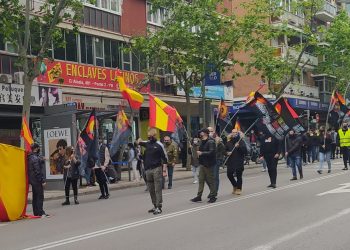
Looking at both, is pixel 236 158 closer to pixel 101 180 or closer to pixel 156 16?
pixel 101 180

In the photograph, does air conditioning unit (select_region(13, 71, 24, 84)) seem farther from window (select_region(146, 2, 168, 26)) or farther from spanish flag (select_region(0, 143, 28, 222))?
window (select_region(146, 2, 168, 26))

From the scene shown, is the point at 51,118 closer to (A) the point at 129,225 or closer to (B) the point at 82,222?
(B) the point at 82,222

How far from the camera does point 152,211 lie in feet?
37.2

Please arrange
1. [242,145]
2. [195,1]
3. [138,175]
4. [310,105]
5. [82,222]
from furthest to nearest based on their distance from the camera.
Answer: [310,105], [195,1], [138,175], [242,145], [82,222]

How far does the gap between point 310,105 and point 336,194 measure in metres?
35.1

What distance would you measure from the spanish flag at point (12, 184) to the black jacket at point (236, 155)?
4.94 meters

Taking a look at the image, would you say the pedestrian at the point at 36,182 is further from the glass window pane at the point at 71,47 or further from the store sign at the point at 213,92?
the store sign at the point at 213,92

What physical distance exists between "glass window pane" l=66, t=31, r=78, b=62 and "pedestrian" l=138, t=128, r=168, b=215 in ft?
46.0

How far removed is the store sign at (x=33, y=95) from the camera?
2092 centimetres

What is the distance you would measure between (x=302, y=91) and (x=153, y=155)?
37.1 meters

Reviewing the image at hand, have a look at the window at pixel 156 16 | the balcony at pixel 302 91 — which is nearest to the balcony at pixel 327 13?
the balcony at pixel 302 91

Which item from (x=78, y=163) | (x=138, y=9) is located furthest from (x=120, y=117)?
(x=138, y=9)

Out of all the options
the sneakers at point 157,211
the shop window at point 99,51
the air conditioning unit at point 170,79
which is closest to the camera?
the sneakers at point 157,211

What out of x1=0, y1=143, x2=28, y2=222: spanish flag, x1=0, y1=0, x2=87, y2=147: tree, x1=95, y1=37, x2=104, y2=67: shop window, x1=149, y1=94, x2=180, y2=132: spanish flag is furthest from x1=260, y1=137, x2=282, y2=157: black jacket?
x1=95, y1=37, x2=104, y2=67: shop window
